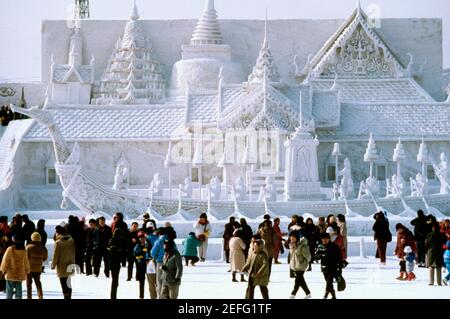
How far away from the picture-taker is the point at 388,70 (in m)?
47.9

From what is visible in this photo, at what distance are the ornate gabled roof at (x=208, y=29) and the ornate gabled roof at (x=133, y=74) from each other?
1.75m

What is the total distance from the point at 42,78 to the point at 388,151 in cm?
1366

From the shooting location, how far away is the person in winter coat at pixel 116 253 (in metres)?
18.5

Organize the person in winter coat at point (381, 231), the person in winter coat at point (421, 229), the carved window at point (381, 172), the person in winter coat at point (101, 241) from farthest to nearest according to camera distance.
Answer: the carved window at point (381, 172), the person in winter coat at point (381, 231), the person in winter coat at point (421, 229), the person in winter coat at point (101, 241)

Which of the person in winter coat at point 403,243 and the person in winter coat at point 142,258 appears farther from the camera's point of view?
the person in winter coat at point 403,243

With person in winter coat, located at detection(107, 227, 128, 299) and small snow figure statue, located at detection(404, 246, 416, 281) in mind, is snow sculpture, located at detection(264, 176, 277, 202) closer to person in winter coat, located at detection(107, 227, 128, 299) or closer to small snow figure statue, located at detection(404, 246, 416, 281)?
small snow figure statue, located at detection(404, 246, 416, 281)

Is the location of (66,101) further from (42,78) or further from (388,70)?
(388,70)

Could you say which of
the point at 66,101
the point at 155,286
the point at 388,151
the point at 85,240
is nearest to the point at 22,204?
the point at 66,101

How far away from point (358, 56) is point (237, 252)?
27371 mm

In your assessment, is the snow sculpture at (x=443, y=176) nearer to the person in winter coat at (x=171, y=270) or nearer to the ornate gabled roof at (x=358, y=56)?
the ornate gabled roof at (x=358, y=56)

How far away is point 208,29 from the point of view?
4894 centimetres

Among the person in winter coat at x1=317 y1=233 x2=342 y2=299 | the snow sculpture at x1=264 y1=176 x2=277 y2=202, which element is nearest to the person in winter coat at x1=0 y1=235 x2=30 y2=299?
the person in winter coat at x1=317 y1=233 x2=342 y2=299

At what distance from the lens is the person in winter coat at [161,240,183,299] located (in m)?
17.0

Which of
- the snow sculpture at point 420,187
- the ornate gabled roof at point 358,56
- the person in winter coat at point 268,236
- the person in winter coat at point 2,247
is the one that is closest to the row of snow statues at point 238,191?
the snow sculpture at point 420,187
